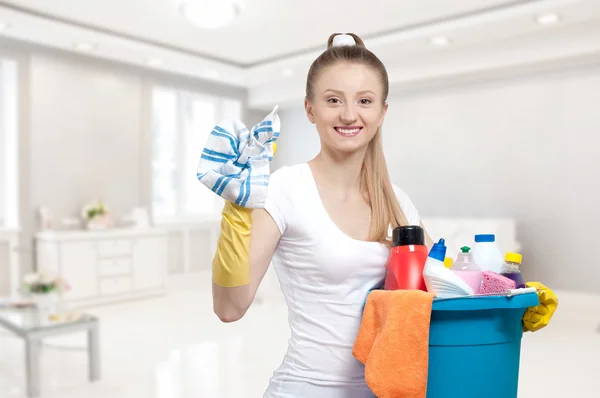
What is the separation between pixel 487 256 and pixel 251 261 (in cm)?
47

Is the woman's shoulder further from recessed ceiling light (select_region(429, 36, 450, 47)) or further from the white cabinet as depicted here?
the white cabinet

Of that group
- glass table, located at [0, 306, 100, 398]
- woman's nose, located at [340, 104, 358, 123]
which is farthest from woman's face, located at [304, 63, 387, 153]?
glass table, located at [0, 306, 100, 398]

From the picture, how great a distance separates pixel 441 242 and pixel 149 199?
18.5 feet

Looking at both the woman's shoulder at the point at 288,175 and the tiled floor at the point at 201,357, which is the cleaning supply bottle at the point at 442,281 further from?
the tiled floor at the point at 201,357

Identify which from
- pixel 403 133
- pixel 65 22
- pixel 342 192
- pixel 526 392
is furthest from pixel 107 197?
pixel 342 192

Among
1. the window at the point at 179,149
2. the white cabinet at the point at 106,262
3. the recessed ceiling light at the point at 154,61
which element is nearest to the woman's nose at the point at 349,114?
the white cabinet at the point at 106,262

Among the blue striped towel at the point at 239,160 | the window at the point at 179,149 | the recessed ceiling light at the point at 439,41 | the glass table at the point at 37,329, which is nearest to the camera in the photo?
the blue striped towel at the point at 239,160

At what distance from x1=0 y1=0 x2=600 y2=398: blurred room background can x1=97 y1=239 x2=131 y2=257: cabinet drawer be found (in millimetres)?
15

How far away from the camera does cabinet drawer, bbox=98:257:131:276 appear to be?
17.1 feet

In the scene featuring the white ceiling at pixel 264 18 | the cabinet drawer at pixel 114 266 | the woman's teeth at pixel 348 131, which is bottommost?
the cabinet drawer at pixel 114 266

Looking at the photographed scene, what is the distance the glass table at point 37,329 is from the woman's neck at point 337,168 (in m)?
2.42

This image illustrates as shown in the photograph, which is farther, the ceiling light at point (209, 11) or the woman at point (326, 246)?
the ceiling light at point (209, 11)

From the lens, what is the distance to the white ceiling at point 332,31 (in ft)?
14.0

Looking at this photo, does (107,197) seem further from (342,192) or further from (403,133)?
(342,192)
